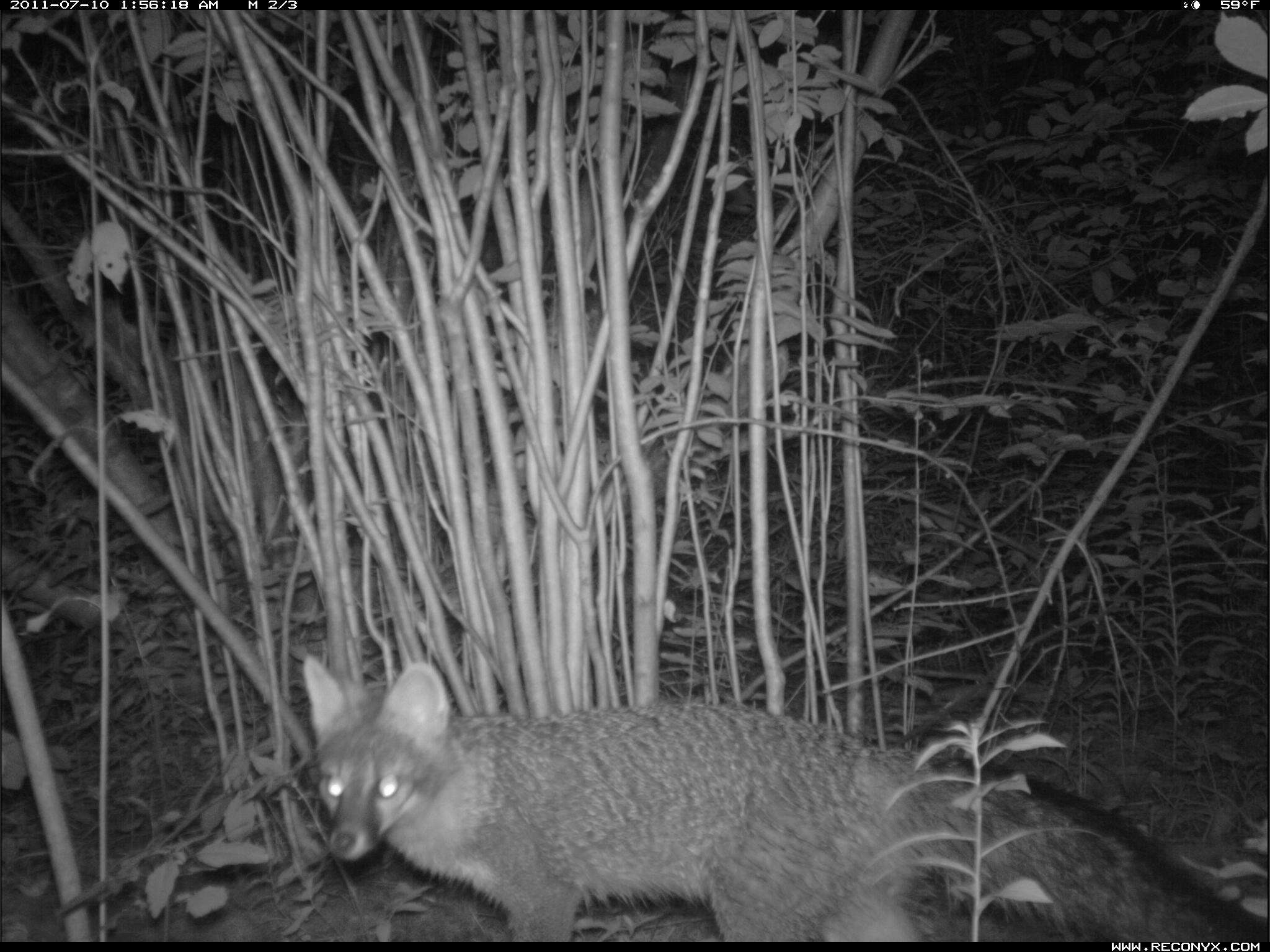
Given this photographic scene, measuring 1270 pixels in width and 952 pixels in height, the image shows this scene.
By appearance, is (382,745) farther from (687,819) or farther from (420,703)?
(687,819)

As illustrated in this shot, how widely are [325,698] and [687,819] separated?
4.61 ft

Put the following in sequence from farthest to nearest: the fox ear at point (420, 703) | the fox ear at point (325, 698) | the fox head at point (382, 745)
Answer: the fox ear at point (325, 698) < the fox ear at point (420, 703) < the fox head at point (382, 745)

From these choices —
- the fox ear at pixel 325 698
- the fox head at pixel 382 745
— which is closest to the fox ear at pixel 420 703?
the fox head at pixel 382 745

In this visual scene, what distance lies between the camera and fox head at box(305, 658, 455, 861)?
3158mm

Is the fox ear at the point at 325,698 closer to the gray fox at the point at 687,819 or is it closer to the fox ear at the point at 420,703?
the gray fox at the point at 687,819

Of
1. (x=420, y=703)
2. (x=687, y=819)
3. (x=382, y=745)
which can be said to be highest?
(x=420, y=703)

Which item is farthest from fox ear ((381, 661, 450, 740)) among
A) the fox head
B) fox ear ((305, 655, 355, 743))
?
fox ear ((305, 655, 355, 743))

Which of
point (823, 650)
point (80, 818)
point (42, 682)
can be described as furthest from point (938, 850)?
point (42, 682)

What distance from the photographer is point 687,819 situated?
131 inches

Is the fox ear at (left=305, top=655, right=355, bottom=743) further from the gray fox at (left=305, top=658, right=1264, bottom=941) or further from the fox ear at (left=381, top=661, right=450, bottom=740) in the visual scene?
the fox ear at (left=381, top=661, right=450, bottom=740)

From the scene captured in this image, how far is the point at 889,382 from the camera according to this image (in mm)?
6652

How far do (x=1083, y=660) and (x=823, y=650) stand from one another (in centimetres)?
277

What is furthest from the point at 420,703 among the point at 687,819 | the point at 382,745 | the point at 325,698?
the point at 687,819

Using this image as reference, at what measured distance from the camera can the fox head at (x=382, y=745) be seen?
3158 mm
